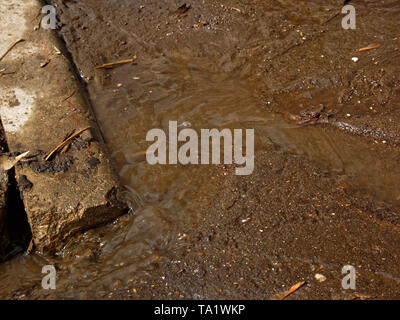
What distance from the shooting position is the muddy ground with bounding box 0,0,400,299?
2.69 meters

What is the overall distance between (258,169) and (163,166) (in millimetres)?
722

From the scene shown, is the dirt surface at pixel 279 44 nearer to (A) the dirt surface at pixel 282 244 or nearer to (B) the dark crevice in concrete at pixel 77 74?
(B) the dark crevice in concrete at pixel 77 74

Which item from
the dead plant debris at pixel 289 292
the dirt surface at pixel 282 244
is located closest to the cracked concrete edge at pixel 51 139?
the dirt surface at pixel 282 244

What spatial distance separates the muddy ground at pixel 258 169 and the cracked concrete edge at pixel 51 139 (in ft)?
0.59

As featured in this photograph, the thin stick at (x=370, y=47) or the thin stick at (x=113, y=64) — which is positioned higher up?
the thin stick at (x=370, y=47)

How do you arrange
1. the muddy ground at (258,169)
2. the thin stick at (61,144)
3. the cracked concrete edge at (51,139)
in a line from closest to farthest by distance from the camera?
the muddy ground at (258,169) → the cracked concrete edge at (51,139) → the thin stick at (61,144)

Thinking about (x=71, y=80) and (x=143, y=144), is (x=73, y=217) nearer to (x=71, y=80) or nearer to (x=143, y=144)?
(x=143, y=144)

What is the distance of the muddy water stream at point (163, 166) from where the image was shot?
2.88m

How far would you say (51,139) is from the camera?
11.1 ft

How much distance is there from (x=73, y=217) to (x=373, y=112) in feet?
8.31

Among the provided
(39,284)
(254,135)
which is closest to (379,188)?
(254,135)

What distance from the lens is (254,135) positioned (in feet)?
12.0

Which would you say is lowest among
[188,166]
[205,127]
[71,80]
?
[188,166]

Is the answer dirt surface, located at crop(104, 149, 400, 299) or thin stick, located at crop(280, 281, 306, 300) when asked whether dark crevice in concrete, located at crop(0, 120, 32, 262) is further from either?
thin stick, located at crop(280, 281, 306, 300)
